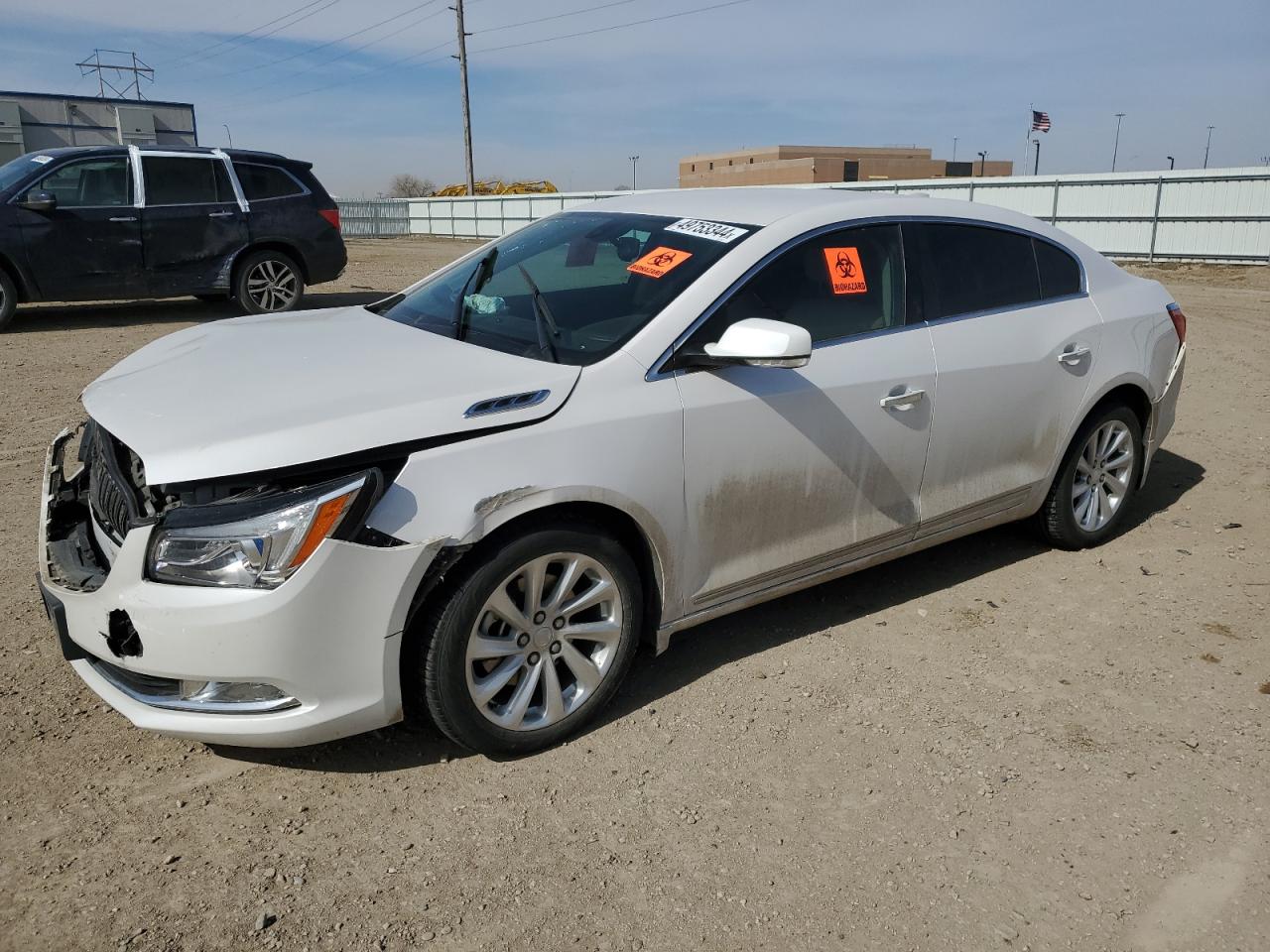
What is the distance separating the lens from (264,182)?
11.5m

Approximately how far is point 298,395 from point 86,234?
360 inches

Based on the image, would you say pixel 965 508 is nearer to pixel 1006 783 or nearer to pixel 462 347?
pixel 1006 783

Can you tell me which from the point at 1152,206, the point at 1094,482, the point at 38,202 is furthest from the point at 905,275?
the point at 1152,206

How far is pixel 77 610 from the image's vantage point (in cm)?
291

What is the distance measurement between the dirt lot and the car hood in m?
1.06

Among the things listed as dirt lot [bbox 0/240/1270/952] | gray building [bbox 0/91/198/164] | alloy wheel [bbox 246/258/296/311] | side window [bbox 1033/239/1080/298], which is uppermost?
gray building [bbox 0/91/198/164]

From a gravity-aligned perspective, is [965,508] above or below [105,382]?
below

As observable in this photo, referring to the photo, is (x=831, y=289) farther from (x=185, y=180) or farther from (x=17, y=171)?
(x=17, y=171)

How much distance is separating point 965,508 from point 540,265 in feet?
6.86

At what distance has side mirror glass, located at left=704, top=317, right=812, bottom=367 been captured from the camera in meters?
3.20

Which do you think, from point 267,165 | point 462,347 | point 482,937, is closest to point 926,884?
point 482,937

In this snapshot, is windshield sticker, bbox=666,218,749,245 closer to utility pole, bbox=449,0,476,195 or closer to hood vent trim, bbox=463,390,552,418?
hood vent trim, bbox=463,390,552,418

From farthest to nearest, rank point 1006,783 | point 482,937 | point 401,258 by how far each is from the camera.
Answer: point 401,258, point 1006,783, point 482,937

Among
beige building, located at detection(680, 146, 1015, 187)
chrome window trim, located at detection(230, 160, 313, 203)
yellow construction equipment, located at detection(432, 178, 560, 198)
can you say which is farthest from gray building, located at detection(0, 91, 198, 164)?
chrome window trim, located at detection(230, 160, 313, 203)
